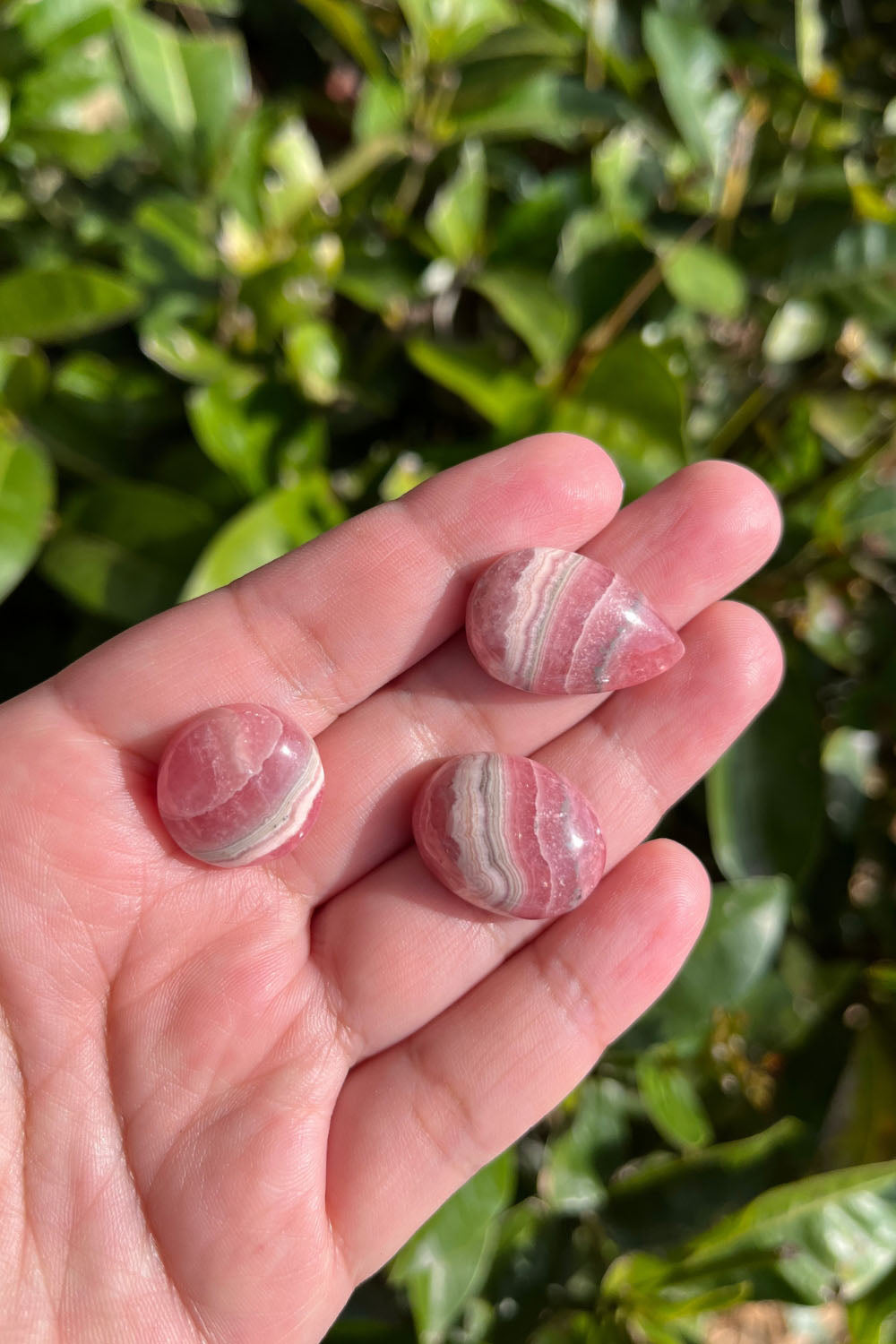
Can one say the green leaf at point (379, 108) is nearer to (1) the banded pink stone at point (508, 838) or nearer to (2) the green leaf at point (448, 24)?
(2) the green leaf at point (448, 24)

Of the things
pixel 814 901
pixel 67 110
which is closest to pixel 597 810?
pixel 814 901

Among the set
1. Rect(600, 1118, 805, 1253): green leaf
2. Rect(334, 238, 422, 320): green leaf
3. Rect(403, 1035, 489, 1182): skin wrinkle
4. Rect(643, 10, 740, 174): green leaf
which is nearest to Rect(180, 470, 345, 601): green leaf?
Rect(334, 238, 422, 320): green leaf

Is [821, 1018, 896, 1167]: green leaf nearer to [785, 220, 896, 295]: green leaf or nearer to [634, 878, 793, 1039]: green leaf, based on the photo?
[634, 878, 793, 1039]: green leaf

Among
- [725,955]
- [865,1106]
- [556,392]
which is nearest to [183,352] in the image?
[556,392]

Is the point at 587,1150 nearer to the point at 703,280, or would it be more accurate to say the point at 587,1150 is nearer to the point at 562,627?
the point at 562,627

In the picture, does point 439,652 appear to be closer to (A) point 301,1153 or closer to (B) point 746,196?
(A) point 301,1153
